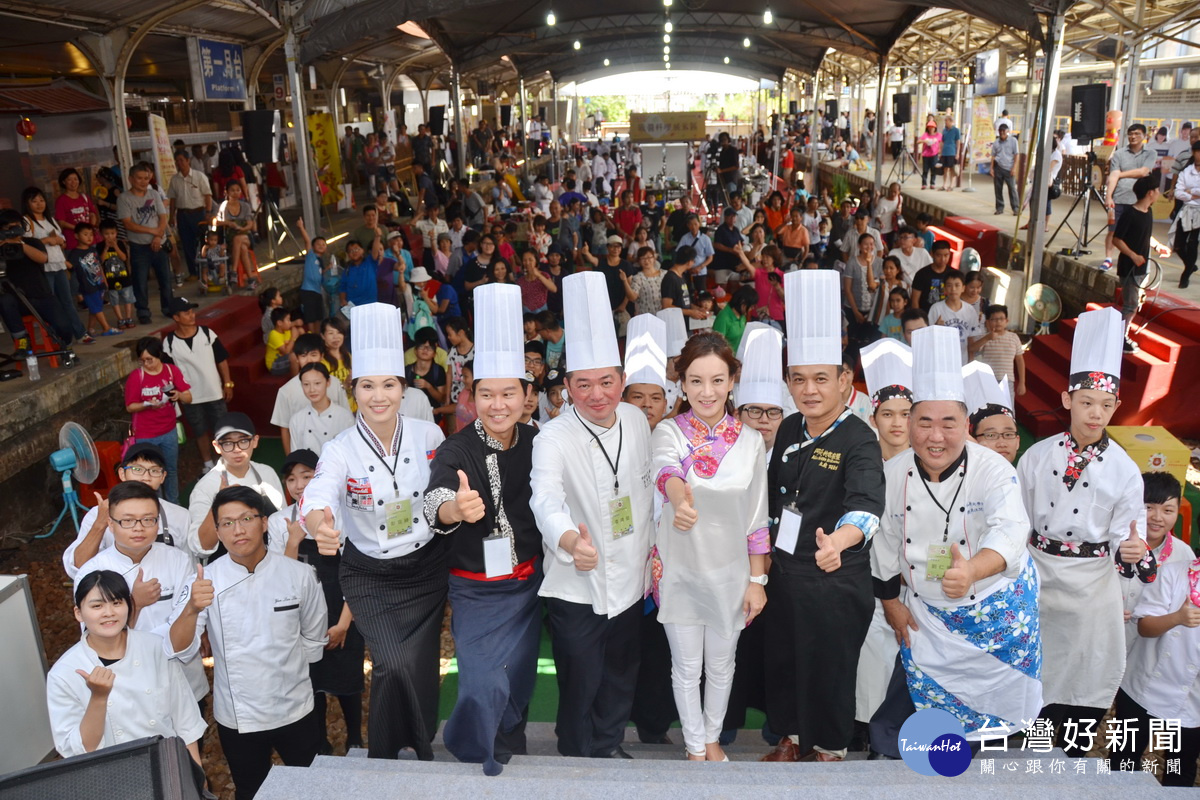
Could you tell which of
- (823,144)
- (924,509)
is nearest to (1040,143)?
(924,509)

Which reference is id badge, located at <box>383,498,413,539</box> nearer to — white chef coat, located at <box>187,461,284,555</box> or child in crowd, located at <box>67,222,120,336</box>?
white chef coat, located at <box>187,461,284,555</box>

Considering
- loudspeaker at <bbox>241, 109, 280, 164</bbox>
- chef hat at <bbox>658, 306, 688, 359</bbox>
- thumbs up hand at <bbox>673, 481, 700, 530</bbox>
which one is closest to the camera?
thumbs up hand at <bbox>673, 481, 700, 530</bbox>

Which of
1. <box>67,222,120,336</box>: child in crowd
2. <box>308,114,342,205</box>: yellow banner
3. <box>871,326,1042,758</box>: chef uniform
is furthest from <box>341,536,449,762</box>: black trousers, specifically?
<box>308,114,342,205</box>: yellow banner

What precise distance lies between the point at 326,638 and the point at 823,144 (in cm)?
3053

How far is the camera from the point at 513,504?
266 centimetres

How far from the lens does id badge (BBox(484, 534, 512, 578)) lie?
258 centimetres

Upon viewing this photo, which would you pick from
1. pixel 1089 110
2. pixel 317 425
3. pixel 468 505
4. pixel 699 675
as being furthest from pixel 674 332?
pixel 1089 110

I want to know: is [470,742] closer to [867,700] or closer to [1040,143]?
[867,700]

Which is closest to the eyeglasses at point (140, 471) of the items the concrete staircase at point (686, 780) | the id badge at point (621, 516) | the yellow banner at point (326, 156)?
the concrete staircase at point (686, 780)

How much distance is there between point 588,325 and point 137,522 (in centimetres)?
170

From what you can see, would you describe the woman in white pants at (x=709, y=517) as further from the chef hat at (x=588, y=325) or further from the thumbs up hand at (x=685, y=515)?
the chef hat at (x=588, y=325)

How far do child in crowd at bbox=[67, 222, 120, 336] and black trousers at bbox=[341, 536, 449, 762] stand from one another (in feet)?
18.3

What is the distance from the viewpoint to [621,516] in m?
2.66

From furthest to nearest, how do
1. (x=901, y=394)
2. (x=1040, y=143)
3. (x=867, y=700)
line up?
(x=1040, y=143) → (x=901, y=394) → (x=867, y=700)
